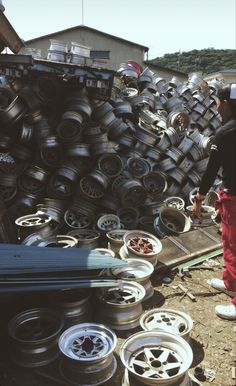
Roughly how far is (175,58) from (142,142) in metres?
70.2

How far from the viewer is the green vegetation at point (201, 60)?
65637 millimetres

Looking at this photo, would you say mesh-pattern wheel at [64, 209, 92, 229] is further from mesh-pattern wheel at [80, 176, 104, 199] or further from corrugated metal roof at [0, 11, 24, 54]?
corrugated metal roof at [0, 11, 24, 54]

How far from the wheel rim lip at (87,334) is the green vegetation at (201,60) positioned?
65156 millimetres

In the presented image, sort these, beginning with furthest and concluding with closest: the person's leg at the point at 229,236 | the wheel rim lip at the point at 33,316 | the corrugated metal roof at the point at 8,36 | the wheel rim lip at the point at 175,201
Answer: the wheel rim lip at the point at 175,201, the corrugated metal roof at the point at 8,36, the person's leg at the point at 229,236, the wheel rim lip at the point at 33,316

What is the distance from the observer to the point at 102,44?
32.3 meters

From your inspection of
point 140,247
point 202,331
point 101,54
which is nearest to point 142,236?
point 140,247

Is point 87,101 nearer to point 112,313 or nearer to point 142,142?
point 142,142

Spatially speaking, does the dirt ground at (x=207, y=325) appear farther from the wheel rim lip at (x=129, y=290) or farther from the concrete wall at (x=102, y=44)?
the concrete wall at (x=102, y=44)

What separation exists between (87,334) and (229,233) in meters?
2.26

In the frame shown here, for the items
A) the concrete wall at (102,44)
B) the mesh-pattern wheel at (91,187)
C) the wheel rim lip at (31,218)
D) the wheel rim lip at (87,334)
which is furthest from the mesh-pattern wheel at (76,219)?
the concrete wall at (102,44)

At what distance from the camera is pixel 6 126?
8.29m

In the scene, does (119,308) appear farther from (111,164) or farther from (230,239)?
(111,164)

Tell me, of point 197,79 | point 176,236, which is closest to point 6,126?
point 176,236

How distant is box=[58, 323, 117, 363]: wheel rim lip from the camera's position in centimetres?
396
